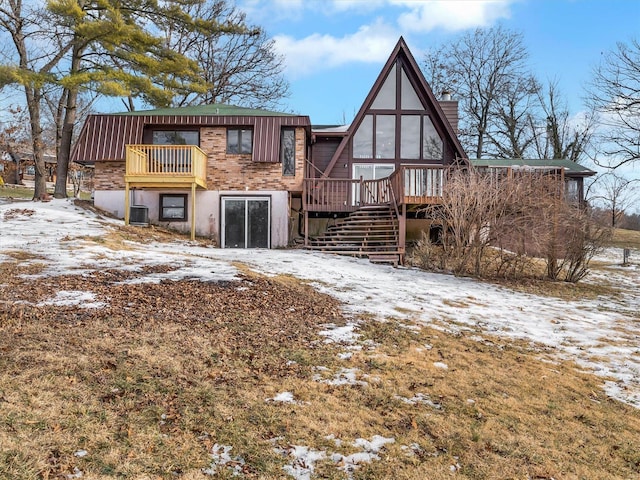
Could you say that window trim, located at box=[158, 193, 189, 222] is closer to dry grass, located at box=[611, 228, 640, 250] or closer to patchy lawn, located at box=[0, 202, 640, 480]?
patchy lawn, located at box=[0, 202, 640, 480]

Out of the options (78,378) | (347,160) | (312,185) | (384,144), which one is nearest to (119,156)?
(312,185)

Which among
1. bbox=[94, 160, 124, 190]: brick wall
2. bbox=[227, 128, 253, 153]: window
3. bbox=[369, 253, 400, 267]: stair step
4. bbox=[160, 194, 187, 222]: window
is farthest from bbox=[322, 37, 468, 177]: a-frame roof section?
bbox=[94, 160, 124, 190]: brick wall

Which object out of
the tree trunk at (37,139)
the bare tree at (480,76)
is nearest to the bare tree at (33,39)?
the tree trunk at (37,139)

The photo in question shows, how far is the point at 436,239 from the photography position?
17.1 metres

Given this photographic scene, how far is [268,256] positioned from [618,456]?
385 inches

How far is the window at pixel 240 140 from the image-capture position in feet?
55.4

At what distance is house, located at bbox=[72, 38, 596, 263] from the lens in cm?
1577

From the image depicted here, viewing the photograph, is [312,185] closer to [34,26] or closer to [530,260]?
[530,260]

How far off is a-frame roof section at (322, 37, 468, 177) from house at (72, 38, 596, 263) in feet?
0.13

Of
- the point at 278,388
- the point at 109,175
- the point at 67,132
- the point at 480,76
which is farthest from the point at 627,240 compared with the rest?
the point at 67,132

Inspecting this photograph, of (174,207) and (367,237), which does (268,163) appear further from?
(367,237)

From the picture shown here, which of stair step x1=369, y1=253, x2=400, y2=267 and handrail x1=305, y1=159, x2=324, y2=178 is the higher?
handrail x1=305, y1=159, x2=324, y2=178

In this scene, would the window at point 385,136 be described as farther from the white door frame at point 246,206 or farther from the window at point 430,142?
the white door frame at point 246,206

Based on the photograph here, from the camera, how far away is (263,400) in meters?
3.79
